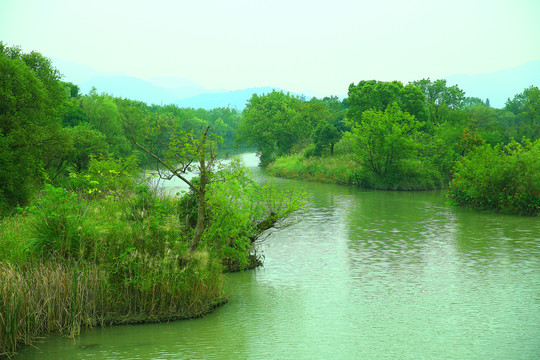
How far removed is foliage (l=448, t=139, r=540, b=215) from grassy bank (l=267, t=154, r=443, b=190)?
13815 mm

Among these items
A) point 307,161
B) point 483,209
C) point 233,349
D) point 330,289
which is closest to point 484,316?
point 330,289

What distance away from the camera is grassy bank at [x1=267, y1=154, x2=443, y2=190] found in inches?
2009

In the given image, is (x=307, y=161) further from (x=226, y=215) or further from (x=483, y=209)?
(x=226, y=215)

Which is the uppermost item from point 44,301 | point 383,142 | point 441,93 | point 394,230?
point 441,93

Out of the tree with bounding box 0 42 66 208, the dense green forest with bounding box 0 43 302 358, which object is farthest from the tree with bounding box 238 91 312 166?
the dense green forest with bounding box 0 43 302 358

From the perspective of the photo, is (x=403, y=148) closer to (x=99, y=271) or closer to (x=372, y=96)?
(x=372, y=96)

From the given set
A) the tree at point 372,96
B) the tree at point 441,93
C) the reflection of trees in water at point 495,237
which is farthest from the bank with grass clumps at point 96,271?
the tree at point 441,93

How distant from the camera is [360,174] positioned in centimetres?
5288

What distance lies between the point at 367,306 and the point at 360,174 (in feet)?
122

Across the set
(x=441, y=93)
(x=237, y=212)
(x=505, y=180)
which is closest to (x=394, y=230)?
(x=505, y=180)

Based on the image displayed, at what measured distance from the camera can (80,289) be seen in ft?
45.6

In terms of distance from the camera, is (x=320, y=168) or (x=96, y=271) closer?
(x=96, y=271)

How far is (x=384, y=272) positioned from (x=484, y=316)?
546cm

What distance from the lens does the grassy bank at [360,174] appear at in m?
51.0
